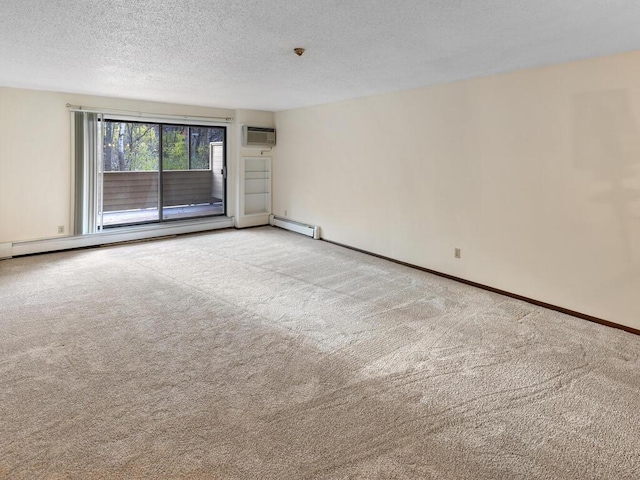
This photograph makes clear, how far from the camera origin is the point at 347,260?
208 inches

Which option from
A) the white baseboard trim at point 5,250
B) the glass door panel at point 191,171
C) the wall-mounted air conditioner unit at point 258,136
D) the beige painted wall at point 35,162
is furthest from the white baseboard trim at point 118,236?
the wall-mounted air conditioner unit at point 258,136

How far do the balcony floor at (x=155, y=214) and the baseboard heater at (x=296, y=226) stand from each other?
3.42ft

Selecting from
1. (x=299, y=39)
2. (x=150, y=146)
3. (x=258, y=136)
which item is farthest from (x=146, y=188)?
(x=299, y=39)

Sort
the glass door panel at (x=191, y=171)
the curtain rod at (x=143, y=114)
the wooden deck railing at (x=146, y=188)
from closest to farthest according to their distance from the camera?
the curtain rod at (x=143, y=114), the wooden deck railing at (x=146, y=188), the glass door panel at (x=191, y=171)

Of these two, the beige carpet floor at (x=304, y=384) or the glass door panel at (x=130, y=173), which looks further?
the glass door panel at (x=130, y=173)

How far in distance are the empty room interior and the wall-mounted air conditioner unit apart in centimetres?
75

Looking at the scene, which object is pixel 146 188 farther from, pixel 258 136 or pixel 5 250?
pixel 5 250

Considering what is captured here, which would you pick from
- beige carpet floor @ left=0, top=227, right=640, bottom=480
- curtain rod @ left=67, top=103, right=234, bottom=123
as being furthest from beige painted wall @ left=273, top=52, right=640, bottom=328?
curtain rod @ left=67, top=103, right=234, bottom=123

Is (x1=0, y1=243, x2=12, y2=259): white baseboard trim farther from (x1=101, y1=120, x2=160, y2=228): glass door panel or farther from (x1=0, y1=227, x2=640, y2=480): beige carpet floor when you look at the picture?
(x1=101, y1=120, x2=160, y2=228): glass door panel

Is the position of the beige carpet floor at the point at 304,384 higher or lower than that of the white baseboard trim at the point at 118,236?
lower

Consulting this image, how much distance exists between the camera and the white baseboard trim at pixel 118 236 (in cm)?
523

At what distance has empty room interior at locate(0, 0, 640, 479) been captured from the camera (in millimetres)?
1917

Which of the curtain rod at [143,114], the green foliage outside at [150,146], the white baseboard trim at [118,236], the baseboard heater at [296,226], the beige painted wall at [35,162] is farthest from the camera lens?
the baseboard heater at [296,226]

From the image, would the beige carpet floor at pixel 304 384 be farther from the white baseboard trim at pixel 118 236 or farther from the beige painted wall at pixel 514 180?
the white baseboard trim at pixel 118 236
